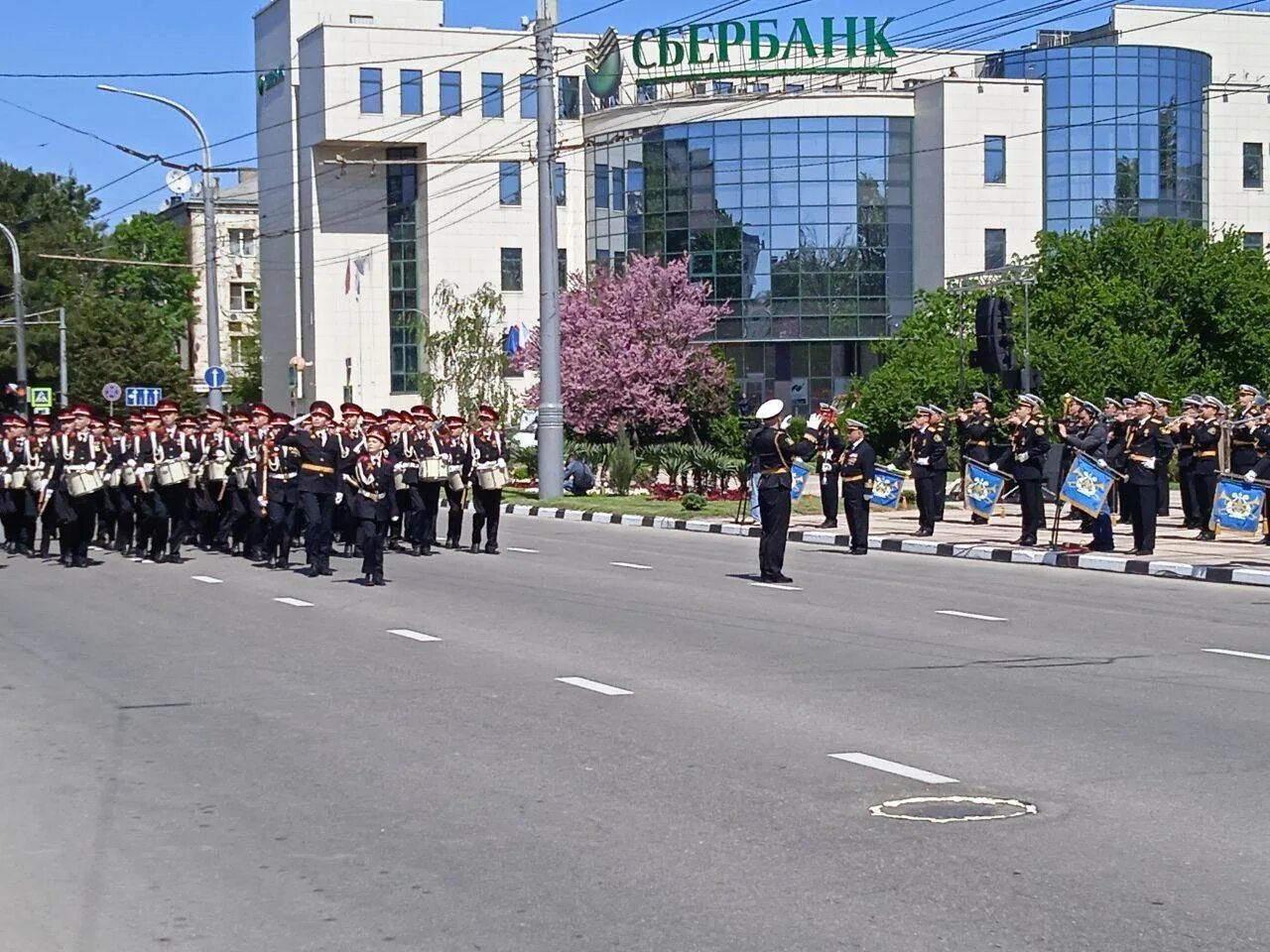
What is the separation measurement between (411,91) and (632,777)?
6516 centimetres

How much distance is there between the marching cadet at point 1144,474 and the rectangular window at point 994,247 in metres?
45.1

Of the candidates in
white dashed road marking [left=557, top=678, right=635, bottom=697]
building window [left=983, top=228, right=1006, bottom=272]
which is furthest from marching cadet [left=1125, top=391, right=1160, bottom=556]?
building window [left=983, top=228, right=1006, bottom=272]

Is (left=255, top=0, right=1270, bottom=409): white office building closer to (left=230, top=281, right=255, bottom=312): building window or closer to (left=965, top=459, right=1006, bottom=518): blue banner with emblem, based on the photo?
(left=230, top=281, right=255, bottom=312): building window

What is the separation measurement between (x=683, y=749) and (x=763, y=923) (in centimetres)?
329

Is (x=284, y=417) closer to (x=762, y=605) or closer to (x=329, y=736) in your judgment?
(x=762, y=605)

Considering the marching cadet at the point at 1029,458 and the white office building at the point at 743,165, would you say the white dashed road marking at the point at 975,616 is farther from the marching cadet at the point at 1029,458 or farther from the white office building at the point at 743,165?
the white office building at the point at 743,165

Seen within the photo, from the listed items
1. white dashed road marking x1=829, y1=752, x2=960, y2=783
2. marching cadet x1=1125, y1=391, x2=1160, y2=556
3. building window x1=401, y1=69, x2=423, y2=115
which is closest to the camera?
white dashed road marking x1=829, y1=752, x2=960, y2=783

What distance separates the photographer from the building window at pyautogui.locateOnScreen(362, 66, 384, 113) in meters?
70.6

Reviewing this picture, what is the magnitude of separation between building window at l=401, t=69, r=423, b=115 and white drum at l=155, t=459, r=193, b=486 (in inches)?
1969

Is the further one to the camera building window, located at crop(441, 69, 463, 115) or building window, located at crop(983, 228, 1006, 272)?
building window, located at crop(441, 69, 463, 115)

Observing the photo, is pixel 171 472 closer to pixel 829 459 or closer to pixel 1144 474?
pixel 829 459

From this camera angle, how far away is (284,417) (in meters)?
24.1

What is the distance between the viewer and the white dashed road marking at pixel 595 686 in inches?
458

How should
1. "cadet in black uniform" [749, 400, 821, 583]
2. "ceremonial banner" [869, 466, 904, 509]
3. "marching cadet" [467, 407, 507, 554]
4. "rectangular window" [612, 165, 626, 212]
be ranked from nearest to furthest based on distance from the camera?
"cadet in black uniform" [749, 400, 821, 583] < "marching cadet" [467, 407, 507, 554] < "ceremonial banner" [869, 466, 904, 509] < "rectangular window" [612, 165, 626, 212]
